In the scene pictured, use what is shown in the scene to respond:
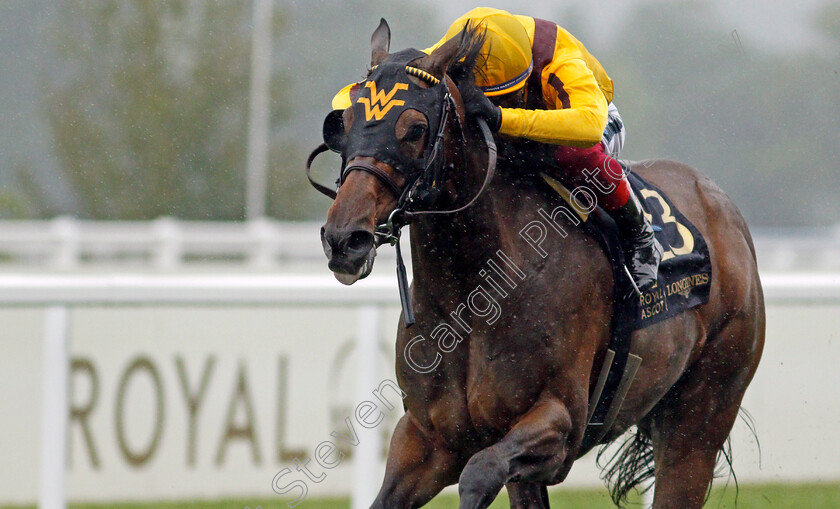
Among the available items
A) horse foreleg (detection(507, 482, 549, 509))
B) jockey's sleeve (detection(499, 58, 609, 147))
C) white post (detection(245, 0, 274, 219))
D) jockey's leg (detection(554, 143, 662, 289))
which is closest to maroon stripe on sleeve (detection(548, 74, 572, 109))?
jockey's sleeve (detection(499, 58, 609, 147))

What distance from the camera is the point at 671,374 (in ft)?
11.3

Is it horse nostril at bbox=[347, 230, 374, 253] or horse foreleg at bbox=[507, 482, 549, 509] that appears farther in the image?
horse foreleg at bbox=[507, 482, 549, 509]

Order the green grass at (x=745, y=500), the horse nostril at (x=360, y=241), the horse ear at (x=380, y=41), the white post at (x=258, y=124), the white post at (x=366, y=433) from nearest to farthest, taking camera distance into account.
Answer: the horse nostril at (x=360, y=241) → the horse ear at (x=380, y=41) → the white post at (x=366, y=433) → the green grass at (x=745, y=500) → the white post at (x=258, y=124)

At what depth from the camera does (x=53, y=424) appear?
430 cm

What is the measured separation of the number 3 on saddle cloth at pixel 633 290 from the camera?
318 cm

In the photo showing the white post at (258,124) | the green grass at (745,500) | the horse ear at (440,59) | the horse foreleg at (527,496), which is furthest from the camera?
the white post at (258,124)

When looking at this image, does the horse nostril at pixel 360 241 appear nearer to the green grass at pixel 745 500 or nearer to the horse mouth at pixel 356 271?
the horse mouth at pixel 356 271

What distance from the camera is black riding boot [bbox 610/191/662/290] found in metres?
3.19

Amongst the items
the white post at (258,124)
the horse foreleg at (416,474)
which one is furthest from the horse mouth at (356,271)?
the white post at (258,124)

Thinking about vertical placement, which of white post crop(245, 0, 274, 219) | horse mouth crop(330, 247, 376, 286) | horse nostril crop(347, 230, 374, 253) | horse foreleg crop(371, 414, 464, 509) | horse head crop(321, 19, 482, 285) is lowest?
white post crop(245, 0, 274, 219)

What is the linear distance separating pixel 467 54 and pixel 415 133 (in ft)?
1.09

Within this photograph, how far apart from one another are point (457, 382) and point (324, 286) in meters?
1.63

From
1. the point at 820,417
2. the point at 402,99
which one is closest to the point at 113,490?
the point at 402,99

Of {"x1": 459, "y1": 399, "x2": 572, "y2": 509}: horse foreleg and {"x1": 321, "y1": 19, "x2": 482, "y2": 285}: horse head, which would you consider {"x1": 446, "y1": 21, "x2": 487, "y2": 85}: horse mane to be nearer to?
{"x1": 321, "y1": 19, "x2": 482, "y2": 285}: horse head
